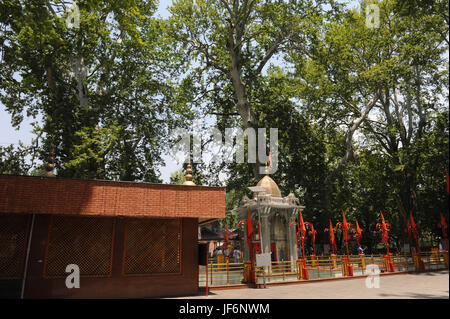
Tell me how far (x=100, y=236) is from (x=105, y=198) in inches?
61.6

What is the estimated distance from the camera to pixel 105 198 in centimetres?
1114

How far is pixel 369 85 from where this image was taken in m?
25.1

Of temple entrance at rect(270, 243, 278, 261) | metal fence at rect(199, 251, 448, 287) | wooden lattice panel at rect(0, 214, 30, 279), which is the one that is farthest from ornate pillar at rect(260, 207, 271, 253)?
wooden lattice panel at rect(0, 214, 30, 279)

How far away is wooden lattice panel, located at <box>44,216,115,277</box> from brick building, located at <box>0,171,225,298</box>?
31 mm

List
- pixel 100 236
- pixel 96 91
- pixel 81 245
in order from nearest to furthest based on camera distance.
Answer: pixel 81 245 → pixel 100 236 → pixel 96 91

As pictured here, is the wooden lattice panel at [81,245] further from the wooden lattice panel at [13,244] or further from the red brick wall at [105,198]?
the red brick wall at [105,198]

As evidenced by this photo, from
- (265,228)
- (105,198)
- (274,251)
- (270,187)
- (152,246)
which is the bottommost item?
(274,251)

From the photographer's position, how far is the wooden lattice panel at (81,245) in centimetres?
1098

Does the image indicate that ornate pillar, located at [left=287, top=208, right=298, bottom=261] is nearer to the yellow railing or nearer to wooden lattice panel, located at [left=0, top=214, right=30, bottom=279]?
the yellow railing

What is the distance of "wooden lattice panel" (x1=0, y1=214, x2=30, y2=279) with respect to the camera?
10.6m

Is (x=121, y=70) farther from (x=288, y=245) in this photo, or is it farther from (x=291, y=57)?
(x=288, y=245)

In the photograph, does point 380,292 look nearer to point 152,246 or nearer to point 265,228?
point 152,246

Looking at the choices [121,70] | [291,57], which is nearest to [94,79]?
[121,70]

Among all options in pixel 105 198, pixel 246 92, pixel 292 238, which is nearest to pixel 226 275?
pixel 105 198
